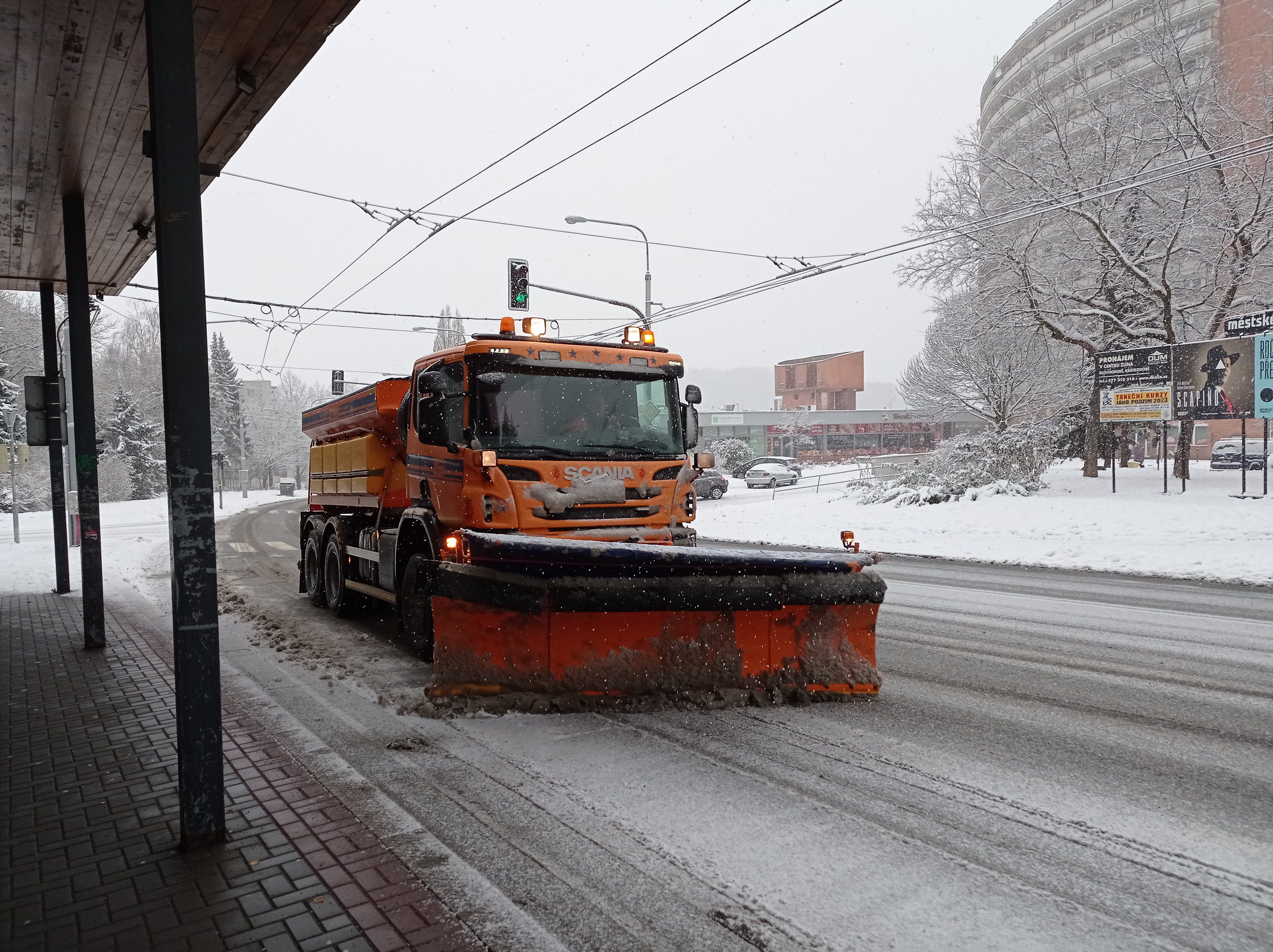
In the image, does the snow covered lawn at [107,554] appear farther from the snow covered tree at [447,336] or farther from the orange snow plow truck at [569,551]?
the snow covered tree at [447,336]

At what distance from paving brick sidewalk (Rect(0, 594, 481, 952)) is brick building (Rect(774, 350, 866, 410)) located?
300 feet

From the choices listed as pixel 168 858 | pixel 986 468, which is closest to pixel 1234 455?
pixel 986 468

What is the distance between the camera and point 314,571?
11383 millimetres

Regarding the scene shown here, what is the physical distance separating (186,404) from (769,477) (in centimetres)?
3955

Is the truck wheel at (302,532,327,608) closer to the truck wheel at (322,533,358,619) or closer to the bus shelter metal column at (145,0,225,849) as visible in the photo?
the truck wheel at (322,533,358,619)

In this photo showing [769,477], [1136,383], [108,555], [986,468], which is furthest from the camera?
[769,477]

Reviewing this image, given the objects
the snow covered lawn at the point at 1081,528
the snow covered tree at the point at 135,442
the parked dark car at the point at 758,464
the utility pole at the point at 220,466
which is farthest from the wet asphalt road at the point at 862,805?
the snow covered tree at the point at 135,442

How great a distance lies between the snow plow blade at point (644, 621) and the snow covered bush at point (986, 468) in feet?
56.7

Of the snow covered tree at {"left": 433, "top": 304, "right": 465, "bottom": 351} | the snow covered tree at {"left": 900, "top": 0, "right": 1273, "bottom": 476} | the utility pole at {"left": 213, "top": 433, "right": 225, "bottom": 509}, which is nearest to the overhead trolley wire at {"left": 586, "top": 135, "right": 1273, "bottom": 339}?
the snow covered tree at {"left": 900, "top": 0, "right": 1273, "bottom": 476}

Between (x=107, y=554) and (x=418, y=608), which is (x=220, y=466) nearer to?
(x=107, y=554)

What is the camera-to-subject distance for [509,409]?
23.1ft

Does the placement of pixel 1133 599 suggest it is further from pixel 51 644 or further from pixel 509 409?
pixel 51 644

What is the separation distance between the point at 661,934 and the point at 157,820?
8.28 ft

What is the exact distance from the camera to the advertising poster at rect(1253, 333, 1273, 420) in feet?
58.8
